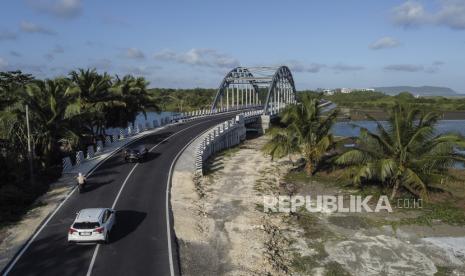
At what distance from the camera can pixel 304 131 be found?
133 feet

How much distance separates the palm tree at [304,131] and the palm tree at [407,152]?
700 cm

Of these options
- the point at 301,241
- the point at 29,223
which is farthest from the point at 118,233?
the point at 301,241

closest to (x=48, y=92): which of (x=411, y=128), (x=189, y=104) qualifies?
(x=411, y=128)

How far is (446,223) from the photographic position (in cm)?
2916

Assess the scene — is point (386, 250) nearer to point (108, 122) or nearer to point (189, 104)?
point (108, 122)

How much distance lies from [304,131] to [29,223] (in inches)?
974

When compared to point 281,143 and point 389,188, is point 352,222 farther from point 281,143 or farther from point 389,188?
point 281,143

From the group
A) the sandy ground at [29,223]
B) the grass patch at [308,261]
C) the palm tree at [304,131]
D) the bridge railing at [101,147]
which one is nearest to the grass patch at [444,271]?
the grass patch at [308,261]

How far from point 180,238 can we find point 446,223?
59.4 feet

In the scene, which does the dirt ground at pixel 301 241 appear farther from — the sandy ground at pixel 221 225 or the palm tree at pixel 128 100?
the palm tree at pixel 128 100

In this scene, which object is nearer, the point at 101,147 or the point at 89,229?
the point at 89,229

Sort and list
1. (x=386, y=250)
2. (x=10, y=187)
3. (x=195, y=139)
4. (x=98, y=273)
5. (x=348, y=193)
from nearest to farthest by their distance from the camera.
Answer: (x=98, y=273), (x=386, y=250), (x=10, y=187), (x=348, y=193), (x=195, y=139)

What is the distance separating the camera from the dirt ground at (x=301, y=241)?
2231cm

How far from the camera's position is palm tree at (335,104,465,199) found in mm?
29906
